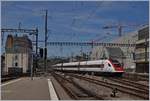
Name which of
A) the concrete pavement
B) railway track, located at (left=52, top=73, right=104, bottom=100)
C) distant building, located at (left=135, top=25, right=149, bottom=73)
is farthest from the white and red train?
the concrete pavement

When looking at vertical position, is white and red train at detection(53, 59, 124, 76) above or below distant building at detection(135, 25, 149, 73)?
below

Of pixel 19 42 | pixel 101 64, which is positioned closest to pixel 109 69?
pixel 101 64

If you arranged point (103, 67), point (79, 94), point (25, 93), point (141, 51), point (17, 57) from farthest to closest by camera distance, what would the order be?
1. point (17, 57)
2. point (141, 51)
3. point (103, 67)
4. point (25, 93)
5. point (79, 94)

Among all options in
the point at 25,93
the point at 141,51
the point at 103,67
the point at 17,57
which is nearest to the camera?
the point at 25,93

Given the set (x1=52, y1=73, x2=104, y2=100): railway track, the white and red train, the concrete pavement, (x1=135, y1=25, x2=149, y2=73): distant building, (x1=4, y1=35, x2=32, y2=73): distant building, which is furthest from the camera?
(x1=135, y1=25, x2=149, y2=73): distant building

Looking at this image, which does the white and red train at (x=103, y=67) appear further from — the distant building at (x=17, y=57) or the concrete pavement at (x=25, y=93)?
the concrete pavement at (x=25, y=93)

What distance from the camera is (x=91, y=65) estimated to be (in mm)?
64562

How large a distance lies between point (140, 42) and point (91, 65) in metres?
38.7

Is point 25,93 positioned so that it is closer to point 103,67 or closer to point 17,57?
point 103,67

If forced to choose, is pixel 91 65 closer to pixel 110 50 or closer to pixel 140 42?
pixel 140 42

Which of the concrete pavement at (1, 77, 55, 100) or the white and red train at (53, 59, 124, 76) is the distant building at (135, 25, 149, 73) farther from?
the concrete pavement at (1, 77, 55, 100)

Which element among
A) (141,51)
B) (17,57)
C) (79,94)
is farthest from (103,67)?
(17,57)

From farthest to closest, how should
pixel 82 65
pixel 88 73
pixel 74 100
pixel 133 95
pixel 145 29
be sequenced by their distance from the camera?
1. pixel 145 29
2. pixel 82 65
3. pixel 88 73
4. pixel 133 95
5. pixel 74 100

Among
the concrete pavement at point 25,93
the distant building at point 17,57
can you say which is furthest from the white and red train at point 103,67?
the concrete pavement at point 25,93
